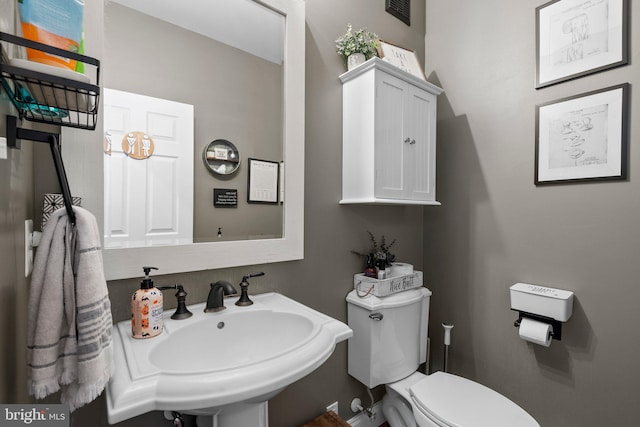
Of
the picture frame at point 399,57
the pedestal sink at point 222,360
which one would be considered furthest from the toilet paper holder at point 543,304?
the picture frame at point 399,57

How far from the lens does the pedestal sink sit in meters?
0.60

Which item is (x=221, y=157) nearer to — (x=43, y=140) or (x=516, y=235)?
(x=43, y=140)

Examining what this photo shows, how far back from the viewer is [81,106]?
662 millimetres

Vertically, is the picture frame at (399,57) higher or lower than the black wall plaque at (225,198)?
higher

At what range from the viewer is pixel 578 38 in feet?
4.32

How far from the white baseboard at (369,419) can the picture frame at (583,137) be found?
58.6 inches

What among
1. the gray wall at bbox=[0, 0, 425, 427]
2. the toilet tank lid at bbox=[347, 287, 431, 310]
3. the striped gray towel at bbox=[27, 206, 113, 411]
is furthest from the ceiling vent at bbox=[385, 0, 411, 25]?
the striped gray towel at bbox=[27, 206, 113, 411]

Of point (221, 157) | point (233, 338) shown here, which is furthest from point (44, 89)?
point (233, 338)

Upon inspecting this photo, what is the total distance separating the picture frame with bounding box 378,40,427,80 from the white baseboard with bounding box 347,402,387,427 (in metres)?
1.86

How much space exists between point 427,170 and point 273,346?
46.9 inches

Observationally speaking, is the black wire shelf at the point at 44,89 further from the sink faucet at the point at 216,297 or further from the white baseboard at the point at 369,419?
the white baseboard at the point at 369,419

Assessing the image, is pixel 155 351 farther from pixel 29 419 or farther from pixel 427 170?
pixel 427 170

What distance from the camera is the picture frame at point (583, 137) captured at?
121 centimetres

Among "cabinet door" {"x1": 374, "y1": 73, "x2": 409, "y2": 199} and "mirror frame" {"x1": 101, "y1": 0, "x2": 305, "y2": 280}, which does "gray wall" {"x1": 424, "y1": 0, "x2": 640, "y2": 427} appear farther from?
"mirror frame" {"x1": 101, "y1": 0, "x2": 305, "y2": 280}
